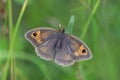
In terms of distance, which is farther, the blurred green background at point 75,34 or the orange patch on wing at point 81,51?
the blurred green background at point 75,34

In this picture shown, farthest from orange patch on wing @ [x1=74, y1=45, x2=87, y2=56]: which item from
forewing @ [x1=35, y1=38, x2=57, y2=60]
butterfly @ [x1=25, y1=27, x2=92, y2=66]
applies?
forewing @ [x1=35, y1=38, x2=57, y2=60]

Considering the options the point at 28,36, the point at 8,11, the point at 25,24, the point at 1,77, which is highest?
the point at 25,24

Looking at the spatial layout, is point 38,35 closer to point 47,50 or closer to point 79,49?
point 47,50

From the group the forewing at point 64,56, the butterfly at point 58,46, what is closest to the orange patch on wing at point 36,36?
the butterfly at point 58,46

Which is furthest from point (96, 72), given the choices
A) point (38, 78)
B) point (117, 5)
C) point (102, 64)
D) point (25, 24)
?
point (25, 24)

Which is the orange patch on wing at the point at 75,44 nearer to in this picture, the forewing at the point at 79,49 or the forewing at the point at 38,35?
the forewing at the point at 79,49

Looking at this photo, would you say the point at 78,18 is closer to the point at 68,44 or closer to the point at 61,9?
the point at 61,9

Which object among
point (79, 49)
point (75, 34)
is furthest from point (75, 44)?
point (75, 34)
